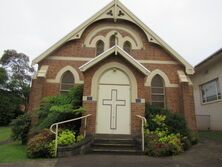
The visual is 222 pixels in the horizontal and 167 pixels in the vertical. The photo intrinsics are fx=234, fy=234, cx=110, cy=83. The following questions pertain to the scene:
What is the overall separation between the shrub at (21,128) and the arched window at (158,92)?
7.82 metres

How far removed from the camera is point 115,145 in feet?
34.5

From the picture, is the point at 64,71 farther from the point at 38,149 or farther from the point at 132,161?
the point at 132,161

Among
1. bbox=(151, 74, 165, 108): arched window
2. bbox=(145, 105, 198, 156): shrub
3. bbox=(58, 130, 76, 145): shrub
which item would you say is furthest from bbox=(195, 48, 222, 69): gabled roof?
bbox=(58, 130, 76, 145): shrub

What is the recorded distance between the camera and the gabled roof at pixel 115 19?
50.1 feet

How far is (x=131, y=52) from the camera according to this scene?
16.0m

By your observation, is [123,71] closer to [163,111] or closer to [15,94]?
[163,111]

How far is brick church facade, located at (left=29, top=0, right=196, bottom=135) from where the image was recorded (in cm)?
1227

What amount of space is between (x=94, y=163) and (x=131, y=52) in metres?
9.49

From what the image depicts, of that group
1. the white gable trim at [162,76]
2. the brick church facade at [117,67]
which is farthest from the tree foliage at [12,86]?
the white gable trim at [162,76]

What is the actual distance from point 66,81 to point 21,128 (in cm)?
407

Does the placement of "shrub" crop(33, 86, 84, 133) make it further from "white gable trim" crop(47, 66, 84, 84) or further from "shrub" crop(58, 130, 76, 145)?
Answer: "white gable trim" crop(47, 66, 84, 84)

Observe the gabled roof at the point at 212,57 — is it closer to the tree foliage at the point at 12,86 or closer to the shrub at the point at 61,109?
the shrub at the point at 61,109

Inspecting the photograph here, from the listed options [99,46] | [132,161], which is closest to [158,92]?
[99,46]

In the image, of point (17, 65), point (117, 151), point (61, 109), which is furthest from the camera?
point (17, 65)
